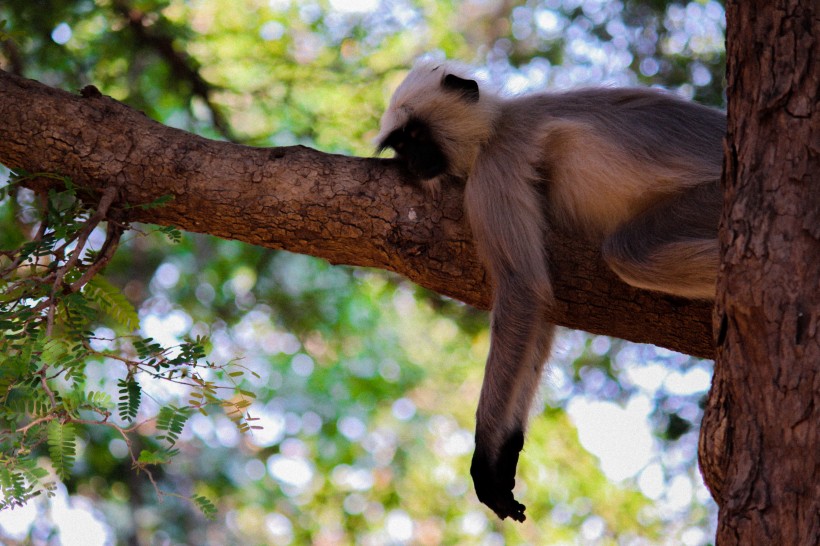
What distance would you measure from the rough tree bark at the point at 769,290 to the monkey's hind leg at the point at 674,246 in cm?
92

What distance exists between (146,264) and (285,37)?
292 centimetres

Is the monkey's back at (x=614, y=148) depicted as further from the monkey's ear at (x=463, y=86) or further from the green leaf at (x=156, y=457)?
the green leaf at (x=156, y=457)

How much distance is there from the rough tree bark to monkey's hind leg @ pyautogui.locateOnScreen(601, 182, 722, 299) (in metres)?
0.92

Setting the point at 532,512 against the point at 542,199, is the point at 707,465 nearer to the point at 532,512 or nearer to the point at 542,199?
the point at 542,199

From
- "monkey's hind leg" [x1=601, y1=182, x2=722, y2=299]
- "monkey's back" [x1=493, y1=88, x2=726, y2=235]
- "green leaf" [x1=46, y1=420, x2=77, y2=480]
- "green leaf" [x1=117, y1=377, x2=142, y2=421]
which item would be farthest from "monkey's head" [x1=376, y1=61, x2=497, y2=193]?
"green leaf" [x1=46, y1=420, x2=77, y2=480]

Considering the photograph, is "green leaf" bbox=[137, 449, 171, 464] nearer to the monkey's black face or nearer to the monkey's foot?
the monkey's foot

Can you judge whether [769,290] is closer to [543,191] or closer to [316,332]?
[543,191]

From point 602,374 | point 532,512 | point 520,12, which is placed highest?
A: point 520,12

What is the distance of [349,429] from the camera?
9.57 meters

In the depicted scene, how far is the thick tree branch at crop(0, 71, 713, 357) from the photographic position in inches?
148

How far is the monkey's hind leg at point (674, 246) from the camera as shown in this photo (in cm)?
337

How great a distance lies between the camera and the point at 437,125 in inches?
164

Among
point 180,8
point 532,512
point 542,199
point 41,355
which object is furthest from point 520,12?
point 41,355

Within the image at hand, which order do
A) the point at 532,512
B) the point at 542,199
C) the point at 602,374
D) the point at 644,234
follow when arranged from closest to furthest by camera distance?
the point at 644,234 < the point at 542,199 < the point at 602,374 < the point at 532,512
